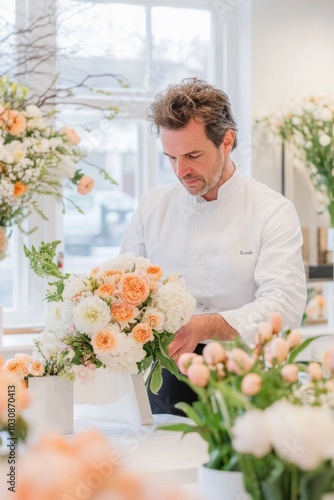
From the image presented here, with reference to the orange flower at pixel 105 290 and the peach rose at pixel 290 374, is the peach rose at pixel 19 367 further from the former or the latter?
the peach rose at pixel 290 374

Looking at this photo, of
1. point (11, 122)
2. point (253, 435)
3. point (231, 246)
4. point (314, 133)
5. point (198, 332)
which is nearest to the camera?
point (253, 435)

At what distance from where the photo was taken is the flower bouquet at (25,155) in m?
2.88

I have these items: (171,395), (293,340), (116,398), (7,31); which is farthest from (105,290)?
(7,31)

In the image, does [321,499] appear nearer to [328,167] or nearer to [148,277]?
[148,277]

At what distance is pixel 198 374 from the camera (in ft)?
3.65

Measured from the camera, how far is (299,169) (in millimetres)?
4152

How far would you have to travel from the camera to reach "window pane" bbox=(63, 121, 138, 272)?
4.04 m

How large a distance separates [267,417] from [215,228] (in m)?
1.63

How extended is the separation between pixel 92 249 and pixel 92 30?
106 cm

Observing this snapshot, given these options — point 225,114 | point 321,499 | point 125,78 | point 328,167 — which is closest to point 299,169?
point 328,167

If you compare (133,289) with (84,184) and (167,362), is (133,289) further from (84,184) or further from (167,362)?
(84,184)

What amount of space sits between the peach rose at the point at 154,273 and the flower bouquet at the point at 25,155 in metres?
1.04

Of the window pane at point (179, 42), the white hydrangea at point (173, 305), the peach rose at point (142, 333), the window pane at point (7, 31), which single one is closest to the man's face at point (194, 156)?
the white hydrangea at point (173, 305)

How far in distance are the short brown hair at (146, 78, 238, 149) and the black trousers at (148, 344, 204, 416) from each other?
2.12 ft
